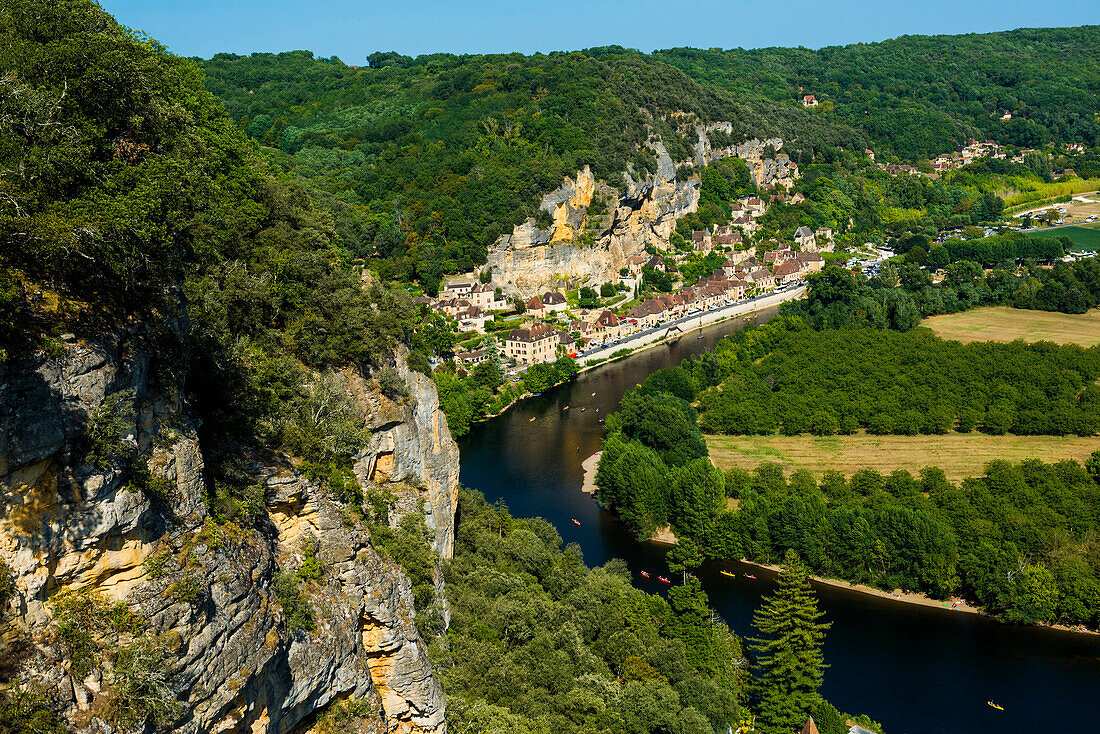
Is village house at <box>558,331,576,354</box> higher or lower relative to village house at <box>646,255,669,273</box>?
lower

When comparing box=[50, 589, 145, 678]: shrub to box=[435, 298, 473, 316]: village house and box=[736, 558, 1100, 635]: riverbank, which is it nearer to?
box=[736, 558, 1100, 635]: riverbank

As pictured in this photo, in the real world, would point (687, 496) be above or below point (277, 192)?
below

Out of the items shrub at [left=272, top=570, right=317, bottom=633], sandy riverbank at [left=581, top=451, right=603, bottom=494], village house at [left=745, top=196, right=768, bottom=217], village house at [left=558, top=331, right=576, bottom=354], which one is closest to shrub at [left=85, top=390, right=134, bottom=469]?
shrub at [left=272, top=570, right=317, bottom=633]

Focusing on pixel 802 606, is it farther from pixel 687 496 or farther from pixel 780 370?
pixel 780 370

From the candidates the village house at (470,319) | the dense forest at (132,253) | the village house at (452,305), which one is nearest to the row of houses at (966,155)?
the village house at (452,305)

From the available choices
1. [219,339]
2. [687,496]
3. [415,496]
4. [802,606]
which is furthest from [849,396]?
[219,339]

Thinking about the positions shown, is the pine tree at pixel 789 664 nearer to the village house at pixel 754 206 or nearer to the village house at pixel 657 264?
the village house at pixel 657 264

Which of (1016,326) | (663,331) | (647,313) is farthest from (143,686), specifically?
(1016,326)
